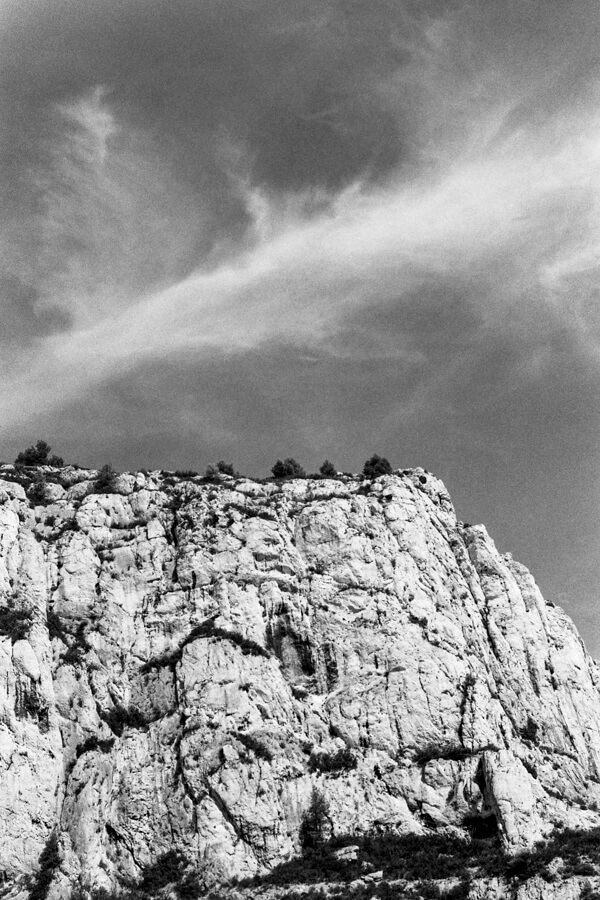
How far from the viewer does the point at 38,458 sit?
383 feet

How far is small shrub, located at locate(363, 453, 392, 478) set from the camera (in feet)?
376

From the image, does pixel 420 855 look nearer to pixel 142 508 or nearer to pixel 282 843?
pixel 282 843

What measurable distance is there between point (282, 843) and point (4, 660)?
1003 inches

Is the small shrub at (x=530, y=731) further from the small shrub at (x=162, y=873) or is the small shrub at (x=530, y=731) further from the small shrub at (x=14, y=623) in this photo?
the small shrub at (x=14, y=623)

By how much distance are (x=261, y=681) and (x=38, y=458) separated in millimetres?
44204

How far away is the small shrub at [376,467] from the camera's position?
115 metres

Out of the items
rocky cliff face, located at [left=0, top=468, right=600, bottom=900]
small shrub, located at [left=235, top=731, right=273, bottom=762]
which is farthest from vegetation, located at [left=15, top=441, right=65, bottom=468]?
small shrub, located at [left=235, top=731, right=273, bottom=762]

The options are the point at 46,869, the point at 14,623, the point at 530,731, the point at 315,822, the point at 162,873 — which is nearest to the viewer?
the point at 46,869

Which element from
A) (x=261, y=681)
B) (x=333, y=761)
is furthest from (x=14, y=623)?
(x=333, y=761)

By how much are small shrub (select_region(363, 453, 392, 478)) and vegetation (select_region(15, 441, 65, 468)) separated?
1355 inches

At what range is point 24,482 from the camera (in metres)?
104

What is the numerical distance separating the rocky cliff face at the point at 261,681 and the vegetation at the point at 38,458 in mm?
8850

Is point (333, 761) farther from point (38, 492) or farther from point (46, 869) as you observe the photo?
point (38, 492)

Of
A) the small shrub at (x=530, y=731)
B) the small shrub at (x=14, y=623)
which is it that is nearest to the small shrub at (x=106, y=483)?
the small shrub at (x=14, y=623)
